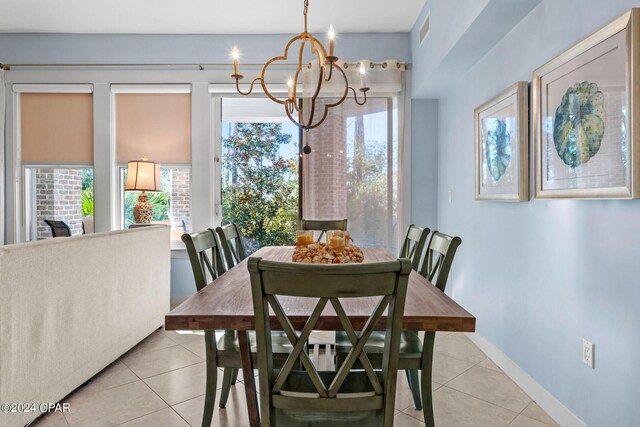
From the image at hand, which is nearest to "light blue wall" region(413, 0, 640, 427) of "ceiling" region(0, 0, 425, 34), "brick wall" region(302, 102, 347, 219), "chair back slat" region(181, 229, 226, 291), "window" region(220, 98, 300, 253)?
"ceiling" region(0, 0, 425, 34)

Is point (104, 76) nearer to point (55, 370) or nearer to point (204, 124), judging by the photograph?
point (204, 124)

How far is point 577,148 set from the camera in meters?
1.73

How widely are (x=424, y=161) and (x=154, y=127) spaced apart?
2.86m

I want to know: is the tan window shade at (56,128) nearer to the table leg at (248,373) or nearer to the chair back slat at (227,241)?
the chair back slat at (227,241)

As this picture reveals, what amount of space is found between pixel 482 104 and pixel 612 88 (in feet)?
4.39

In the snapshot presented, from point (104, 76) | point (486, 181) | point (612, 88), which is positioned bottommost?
point (486, 181)

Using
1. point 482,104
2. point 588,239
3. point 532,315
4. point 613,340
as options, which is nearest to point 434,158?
point 482,104

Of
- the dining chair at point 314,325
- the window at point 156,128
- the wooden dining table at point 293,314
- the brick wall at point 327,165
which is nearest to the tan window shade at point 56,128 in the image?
the window at point 156,128

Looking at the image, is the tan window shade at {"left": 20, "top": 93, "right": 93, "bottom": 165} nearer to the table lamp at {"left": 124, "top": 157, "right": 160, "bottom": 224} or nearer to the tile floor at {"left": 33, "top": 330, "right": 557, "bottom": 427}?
the table lamp at {"left": 124, "top": 157, "right": 160, "bottom": 224}

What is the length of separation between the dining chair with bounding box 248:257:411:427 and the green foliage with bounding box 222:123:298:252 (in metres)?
3.12

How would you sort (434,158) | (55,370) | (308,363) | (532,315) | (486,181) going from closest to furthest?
1. (308,363)
2. (55,370)
3. (532,315)
4. (486,181)
5. (434,158)

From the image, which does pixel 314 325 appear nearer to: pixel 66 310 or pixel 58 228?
pixel 66 310

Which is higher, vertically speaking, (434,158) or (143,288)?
(434,158)

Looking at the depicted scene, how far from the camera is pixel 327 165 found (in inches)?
160
